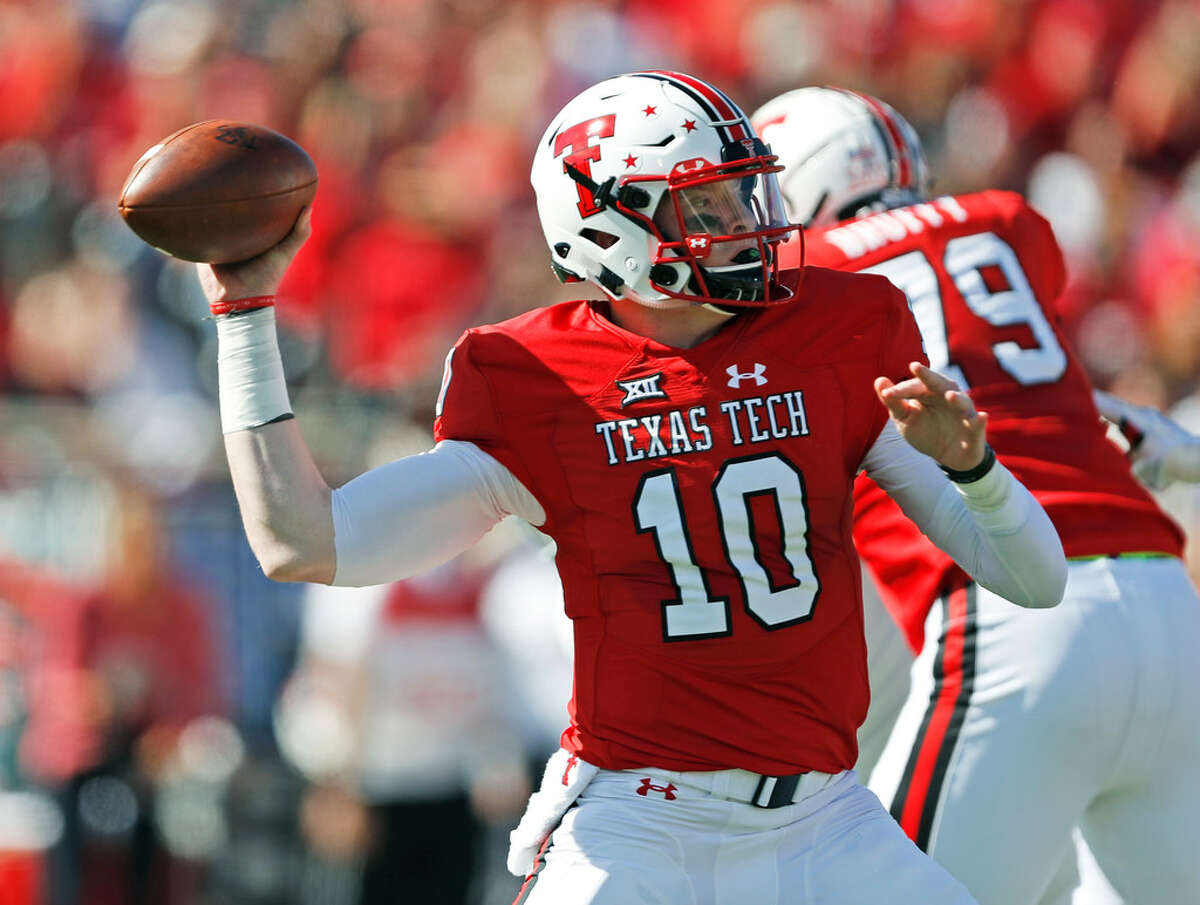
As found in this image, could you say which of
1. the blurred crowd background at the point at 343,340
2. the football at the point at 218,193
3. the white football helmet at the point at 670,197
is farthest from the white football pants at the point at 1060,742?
the blurred crowd background at the point at 343,340

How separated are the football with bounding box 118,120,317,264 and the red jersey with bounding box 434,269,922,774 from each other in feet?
1.15

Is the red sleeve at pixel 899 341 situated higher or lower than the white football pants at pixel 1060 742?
higher

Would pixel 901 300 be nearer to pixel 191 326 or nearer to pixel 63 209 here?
pixel 191 326

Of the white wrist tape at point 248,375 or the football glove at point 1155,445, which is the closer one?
the white wrist tape at point 248,375

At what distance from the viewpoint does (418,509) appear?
2336 mm

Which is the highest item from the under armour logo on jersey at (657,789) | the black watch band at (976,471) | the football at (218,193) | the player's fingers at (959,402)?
the football at (218,193)

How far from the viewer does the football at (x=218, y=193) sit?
7.40 ft

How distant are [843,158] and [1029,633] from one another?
1149mm

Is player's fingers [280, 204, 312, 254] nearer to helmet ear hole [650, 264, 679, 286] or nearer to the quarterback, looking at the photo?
the quarterback

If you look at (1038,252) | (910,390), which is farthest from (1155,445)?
(910,390)

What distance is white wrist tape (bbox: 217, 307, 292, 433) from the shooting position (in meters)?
2.25

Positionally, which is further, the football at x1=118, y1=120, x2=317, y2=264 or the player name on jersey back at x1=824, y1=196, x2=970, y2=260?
the player name on jersey back at x1=824, y1=196, x2=970, y2=260

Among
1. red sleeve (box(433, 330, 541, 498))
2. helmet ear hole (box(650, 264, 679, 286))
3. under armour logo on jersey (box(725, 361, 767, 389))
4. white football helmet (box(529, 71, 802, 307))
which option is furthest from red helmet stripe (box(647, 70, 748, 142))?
red sleeve (box(433, 330, 541, 498))

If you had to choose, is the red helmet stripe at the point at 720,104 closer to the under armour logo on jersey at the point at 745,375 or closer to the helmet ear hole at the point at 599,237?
the helmet ear hole at the point at 599,237
